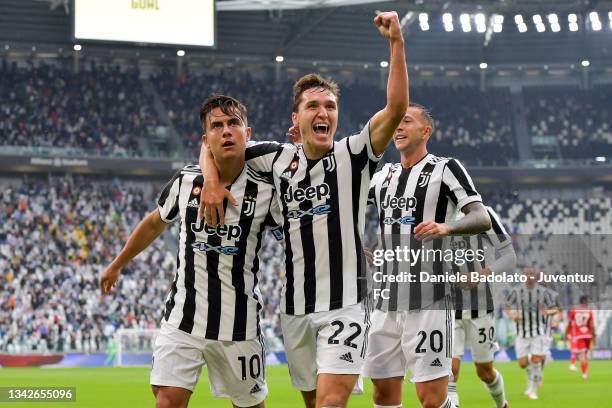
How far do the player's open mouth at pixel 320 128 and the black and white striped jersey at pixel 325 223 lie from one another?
0.50 feet

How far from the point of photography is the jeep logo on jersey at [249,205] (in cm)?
Result: 623

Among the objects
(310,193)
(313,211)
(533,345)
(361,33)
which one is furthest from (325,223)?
(361,33)

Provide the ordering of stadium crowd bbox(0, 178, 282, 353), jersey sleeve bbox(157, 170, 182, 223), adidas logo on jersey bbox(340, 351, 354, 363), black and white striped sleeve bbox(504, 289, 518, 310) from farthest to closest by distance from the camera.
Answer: stadium crowd bbox(0, 178, 282, 353) < black and white striped sleeve bbox(504, 289, 518, 310) < jersey sleeve bbox(157, 170, 182, 223) < adidas logo on jersey bbox(340, 351, 354, 363)

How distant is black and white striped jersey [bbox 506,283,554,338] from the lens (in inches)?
610

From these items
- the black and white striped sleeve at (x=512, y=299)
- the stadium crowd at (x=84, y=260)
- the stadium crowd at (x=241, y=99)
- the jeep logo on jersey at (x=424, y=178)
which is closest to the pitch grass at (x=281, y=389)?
the black and white striped sleeve at (x=512, y=299)

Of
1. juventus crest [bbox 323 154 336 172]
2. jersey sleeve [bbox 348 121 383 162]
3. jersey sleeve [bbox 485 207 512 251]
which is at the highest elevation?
jersey sleeve [bbox 348 121 383 162]

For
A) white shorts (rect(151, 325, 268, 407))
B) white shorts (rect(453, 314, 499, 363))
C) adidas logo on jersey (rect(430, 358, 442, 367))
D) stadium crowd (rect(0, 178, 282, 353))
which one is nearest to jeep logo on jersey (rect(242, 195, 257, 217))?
white shorts (rect(151, 325, 268, 407))

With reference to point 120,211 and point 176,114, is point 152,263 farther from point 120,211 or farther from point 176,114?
point 176,114

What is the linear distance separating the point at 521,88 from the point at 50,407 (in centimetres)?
3871

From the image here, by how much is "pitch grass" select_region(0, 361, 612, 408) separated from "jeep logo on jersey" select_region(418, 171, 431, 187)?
6495 millimetres

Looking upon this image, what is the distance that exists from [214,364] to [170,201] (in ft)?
3.67

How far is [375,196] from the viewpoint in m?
7.79

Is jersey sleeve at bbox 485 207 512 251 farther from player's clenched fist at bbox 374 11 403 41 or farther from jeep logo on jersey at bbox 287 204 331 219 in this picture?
player's clenched fist at bbox 374 11 403 41

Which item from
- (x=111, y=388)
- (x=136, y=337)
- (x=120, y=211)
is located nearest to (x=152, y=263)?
(x=120, y=211)
